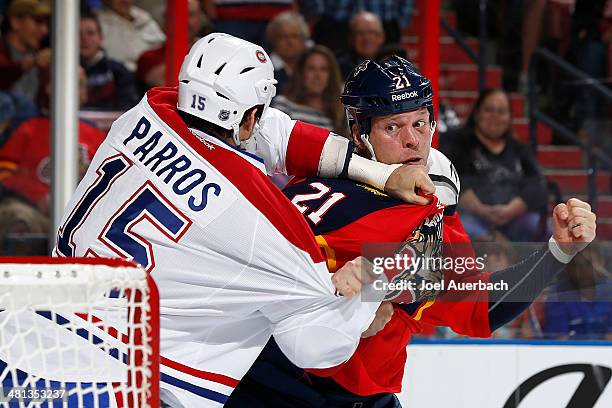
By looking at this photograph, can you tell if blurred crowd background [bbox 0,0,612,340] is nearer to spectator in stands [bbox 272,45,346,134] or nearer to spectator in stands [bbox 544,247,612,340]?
spectator in stands [bbox 272,45,346,134]

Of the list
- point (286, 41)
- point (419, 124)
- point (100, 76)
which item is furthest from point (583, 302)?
point (100, 76)

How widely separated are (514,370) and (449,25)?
1379mm

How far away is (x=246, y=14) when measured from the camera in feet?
12.7

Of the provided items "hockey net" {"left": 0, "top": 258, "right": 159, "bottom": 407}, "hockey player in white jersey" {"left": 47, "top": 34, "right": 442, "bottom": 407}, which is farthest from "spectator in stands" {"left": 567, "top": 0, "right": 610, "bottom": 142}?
"hockey net" {"left": 0, "top": 258, "right": 159, "bottom": 407}

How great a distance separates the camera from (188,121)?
2119 millimetres

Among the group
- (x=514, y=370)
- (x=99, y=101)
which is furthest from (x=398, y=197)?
(x=99, y=101)

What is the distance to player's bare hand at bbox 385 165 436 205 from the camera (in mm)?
A: 2172

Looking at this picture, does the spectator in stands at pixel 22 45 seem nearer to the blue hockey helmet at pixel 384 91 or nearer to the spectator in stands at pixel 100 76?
the spectator in stands at pixel 100 76

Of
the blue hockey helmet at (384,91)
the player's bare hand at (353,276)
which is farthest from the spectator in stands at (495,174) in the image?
the player's bare hand at (353,276)

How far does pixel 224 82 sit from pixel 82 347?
512 millimetres

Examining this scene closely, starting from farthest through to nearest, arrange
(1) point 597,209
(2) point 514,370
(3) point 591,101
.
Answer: (3) point 591,101
(1) point 597,209
(2) point 514,370

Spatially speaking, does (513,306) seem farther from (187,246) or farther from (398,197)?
(187,246)

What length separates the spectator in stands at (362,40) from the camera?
3.76m

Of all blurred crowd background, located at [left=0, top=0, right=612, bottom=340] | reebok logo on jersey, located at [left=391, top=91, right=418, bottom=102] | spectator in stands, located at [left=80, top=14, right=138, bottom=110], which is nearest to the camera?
reebok logo on jersey, located at [left=391, top=91, right=418, bottom=102]
